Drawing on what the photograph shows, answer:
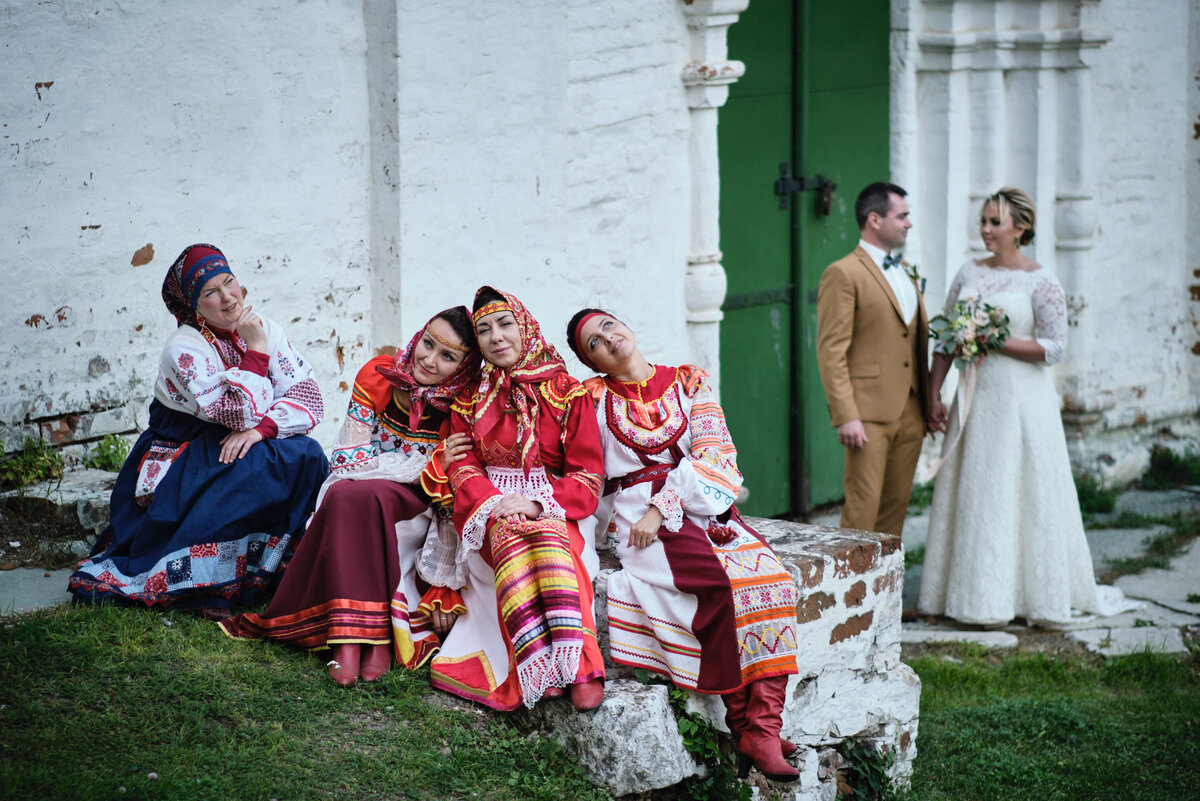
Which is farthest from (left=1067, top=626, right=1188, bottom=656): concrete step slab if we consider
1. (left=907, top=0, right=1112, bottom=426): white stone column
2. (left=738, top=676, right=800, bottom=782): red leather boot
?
(left=907, top=0, right=1112, bottom=426): white stone column

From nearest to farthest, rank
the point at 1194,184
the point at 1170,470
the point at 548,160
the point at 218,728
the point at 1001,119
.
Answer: the point at 218,728, the point at 548,160, the point at 1001,119, the point at 1170,470, the point at 1194,184

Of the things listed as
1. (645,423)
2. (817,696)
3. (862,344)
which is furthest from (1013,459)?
(645,423)

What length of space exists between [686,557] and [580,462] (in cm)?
44

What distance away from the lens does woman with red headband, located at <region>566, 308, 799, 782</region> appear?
370 centimetres

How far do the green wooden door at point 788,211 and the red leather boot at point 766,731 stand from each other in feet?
11.3

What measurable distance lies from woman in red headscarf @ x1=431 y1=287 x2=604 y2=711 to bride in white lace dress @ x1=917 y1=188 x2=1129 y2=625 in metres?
2.60

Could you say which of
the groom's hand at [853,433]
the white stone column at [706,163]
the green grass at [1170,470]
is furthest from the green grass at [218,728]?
the green grass at [1170,470]

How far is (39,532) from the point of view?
464 centimetres

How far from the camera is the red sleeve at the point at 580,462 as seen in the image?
12.8 feet

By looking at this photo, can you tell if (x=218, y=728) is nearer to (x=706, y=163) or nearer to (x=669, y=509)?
(x=669, y=509)

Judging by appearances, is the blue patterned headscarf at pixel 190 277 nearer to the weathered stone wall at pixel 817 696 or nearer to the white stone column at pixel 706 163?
the weathered stone wall at pixel 817 696

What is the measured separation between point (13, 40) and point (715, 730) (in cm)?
333

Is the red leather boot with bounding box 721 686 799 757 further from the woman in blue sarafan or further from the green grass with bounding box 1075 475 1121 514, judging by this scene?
the green grass with bounding box 1075 475 1121 514

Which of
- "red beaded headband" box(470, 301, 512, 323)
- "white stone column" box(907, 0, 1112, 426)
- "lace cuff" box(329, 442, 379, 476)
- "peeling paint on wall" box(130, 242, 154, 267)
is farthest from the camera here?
"white stone column" box(907, 0, 1112, 426)
